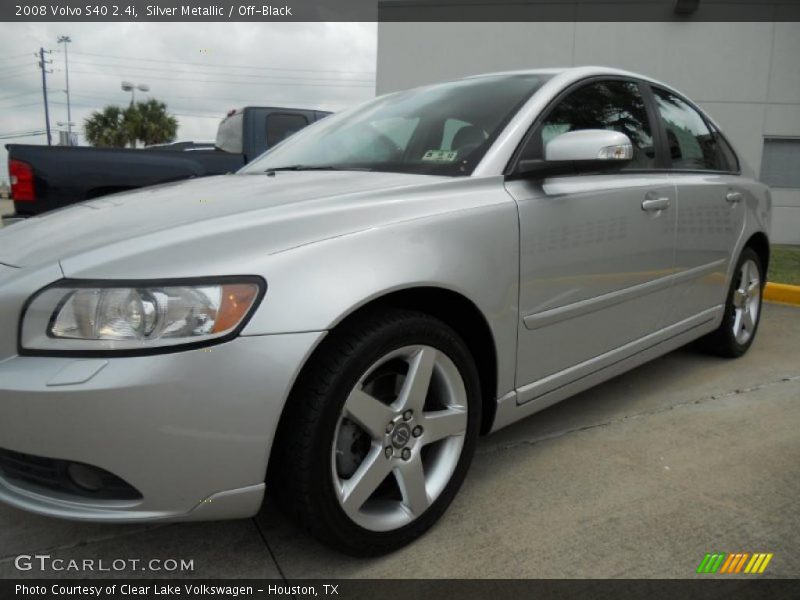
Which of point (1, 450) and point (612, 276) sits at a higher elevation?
point (612, 276)

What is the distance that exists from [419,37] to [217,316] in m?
12.1

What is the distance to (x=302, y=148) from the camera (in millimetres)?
2926

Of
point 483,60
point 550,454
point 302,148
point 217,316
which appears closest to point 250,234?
point 217,316

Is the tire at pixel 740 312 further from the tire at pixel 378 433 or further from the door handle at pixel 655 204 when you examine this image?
the tire at pixel 378 433

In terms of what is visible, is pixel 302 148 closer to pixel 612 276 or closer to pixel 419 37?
pixel 612 276

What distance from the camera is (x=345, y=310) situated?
163 centimetres

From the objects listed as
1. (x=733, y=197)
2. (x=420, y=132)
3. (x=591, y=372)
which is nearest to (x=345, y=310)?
(x=420, y=132)

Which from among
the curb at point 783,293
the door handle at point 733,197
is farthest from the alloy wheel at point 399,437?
the curb at point 783,293

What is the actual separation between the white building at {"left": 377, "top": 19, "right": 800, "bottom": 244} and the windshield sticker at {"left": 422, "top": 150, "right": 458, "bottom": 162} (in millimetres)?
10399

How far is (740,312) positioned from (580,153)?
2287 mm

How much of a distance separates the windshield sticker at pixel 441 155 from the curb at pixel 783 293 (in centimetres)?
459

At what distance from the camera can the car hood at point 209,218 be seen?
162 centimetres

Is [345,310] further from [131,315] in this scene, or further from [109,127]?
[109,127]

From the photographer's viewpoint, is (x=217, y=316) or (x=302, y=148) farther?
(x=302, y=148)
